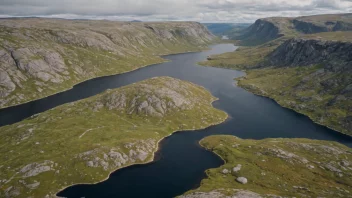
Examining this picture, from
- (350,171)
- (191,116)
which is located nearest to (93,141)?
(191,116)

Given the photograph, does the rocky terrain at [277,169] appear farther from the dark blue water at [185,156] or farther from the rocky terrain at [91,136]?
the rocky terrain at [91,136]

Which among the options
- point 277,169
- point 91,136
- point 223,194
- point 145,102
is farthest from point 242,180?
point 145,102

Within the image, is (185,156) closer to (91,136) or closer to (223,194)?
(223,194)

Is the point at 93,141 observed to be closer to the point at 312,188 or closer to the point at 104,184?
the point at 104,184

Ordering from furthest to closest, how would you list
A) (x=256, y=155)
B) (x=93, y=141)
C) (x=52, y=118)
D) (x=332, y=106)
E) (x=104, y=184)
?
(x=332, y=106) < (x=52, y=118) < (x=93, y=141) < (x=256, y=155) < (x=104, y=184)

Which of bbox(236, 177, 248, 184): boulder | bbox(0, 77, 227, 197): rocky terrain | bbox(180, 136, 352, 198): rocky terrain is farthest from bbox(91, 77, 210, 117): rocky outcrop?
bbox(236, 177, 248, 184): boulder

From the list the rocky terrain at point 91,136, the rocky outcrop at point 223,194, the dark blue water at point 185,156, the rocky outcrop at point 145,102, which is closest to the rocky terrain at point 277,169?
the rocky outcrop at point 223,194
